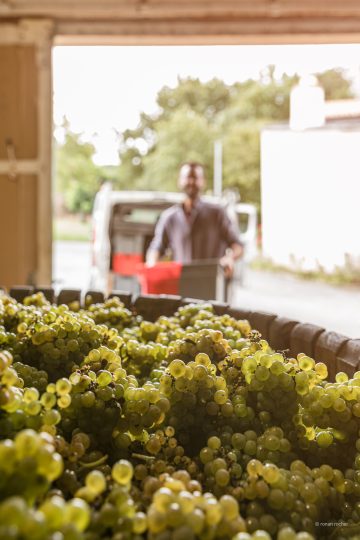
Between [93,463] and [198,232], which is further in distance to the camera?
[198,232]

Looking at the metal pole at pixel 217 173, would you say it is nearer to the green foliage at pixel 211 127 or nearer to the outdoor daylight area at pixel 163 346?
the green foliage at pixel 211 127

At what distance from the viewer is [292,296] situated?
428 inches

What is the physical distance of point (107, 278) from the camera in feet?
25.0

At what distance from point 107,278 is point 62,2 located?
4234 millimetres

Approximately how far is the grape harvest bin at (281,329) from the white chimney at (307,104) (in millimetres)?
7009

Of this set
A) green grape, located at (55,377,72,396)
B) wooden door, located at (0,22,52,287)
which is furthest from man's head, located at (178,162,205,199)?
green grape, located at (55,377,72,396)

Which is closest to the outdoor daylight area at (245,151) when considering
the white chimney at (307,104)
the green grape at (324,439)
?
the white chimney at (307,104)

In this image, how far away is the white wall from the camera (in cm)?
1441

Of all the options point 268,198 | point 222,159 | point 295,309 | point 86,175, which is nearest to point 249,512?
point 295,309

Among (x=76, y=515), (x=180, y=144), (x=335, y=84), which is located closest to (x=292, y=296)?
(x=76, y=515)

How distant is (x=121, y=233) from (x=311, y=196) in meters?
8.51

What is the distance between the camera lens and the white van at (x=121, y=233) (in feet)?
24.6

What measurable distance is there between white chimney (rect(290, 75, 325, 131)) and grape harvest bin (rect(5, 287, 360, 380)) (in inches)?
276

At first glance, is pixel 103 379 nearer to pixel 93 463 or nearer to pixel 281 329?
pixel 93 463
